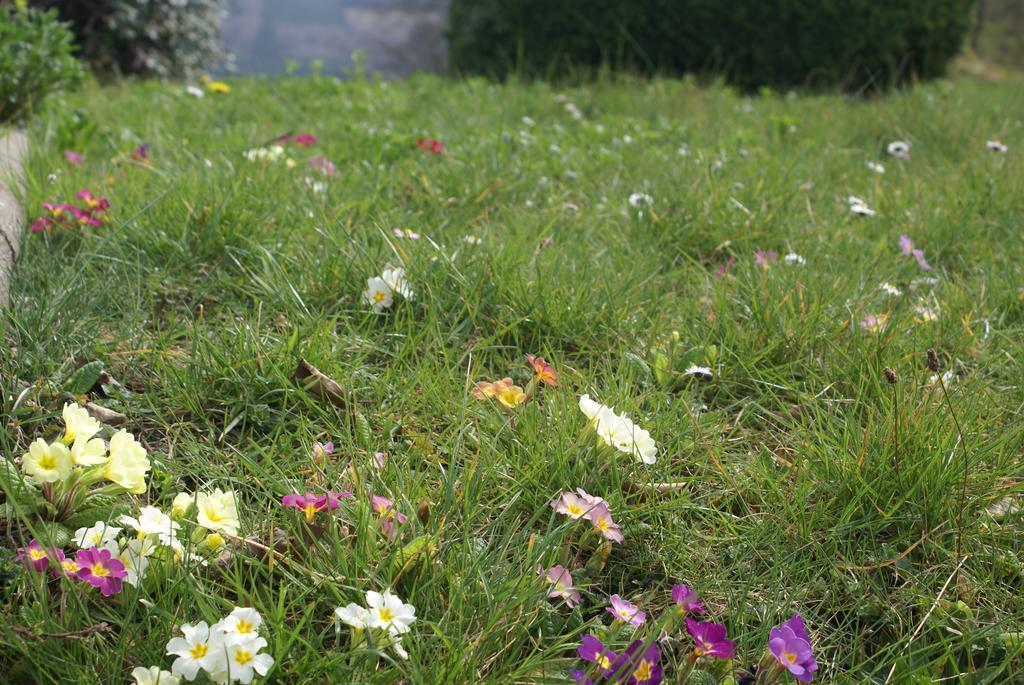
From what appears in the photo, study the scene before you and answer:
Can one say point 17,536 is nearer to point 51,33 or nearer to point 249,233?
point 249,233

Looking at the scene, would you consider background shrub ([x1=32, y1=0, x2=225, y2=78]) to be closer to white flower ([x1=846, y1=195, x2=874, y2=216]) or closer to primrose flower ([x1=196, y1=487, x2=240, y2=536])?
white flower ([x1=846, y1=195, x2=874, y2=216])

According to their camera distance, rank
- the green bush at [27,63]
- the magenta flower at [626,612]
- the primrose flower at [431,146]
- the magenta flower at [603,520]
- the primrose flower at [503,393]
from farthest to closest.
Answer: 1. the primrose flower at [431,146]
2. the green bush at [27,63]
3. the primrose flower at [503,393]
4. the magenta flower at [603,520]
5. the magenta flower at [626,612]

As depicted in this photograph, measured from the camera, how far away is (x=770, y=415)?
2.02 meters

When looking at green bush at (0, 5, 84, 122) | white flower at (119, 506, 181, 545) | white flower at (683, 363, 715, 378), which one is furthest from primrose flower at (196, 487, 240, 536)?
green bush at (0, 5, 84, 122)

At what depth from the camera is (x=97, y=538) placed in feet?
4.54

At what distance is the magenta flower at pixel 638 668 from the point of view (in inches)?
50.0

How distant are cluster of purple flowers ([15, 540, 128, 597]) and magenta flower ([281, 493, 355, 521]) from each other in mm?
276

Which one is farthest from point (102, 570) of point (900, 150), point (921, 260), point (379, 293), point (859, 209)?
point (900, 150)

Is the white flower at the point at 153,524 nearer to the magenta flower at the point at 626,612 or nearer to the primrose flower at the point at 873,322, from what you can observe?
the magenta flower at the point at 626,612

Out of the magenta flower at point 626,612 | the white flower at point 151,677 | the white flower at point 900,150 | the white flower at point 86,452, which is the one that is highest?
the white flower at point 86,452

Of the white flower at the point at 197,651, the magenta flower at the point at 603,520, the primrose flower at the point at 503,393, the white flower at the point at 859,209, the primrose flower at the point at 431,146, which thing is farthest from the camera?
the primrose flower at the point at 431,146

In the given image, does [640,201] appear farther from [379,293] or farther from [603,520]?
[603,520]

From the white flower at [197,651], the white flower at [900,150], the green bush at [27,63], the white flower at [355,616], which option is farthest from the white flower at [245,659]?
the white flower at [900,150]

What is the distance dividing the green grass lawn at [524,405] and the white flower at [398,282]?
4cm
